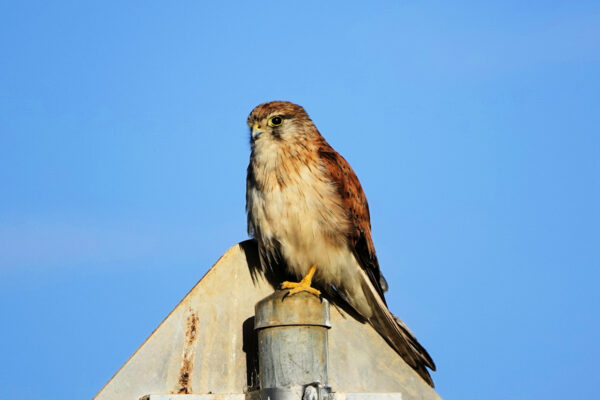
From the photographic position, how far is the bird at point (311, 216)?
390cm

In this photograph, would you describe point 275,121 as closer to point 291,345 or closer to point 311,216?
point 311,216

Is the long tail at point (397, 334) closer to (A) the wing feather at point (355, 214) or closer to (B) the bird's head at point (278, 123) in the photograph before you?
(A) the wing feather at point (355, 214)

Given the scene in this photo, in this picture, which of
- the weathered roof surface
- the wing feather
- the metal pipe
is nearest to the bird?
the wing feather

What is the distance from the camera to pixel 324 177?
4.02m

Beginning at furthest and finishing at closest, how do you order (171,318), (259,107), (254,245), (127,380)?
(259,107), (254,245), (171,318), (127,380)

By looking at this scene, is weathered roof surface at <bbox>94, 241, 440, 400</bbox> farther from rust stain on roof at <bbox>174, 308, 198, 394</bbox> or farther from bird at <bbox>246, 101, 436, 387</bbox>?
bird at <bbox>246, 101, 436, 387</bbox>

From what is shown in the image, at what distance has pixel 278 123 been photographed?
426 cm

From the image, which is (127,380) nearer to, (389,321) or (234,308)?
(234,308)

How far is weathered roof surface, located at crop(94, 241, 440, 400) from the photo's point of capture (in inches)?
102

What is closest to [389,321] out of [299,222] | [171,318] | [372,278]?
[372,278]

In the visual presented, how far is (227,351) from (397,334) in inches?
39.1

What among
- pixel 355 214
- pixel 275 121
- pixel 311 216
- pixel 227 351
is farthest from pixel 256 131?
pixel 227 351

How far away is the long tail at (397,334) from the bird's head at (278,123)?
944 millimetres

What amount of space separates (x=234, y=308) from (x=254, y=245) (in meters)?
0.47
